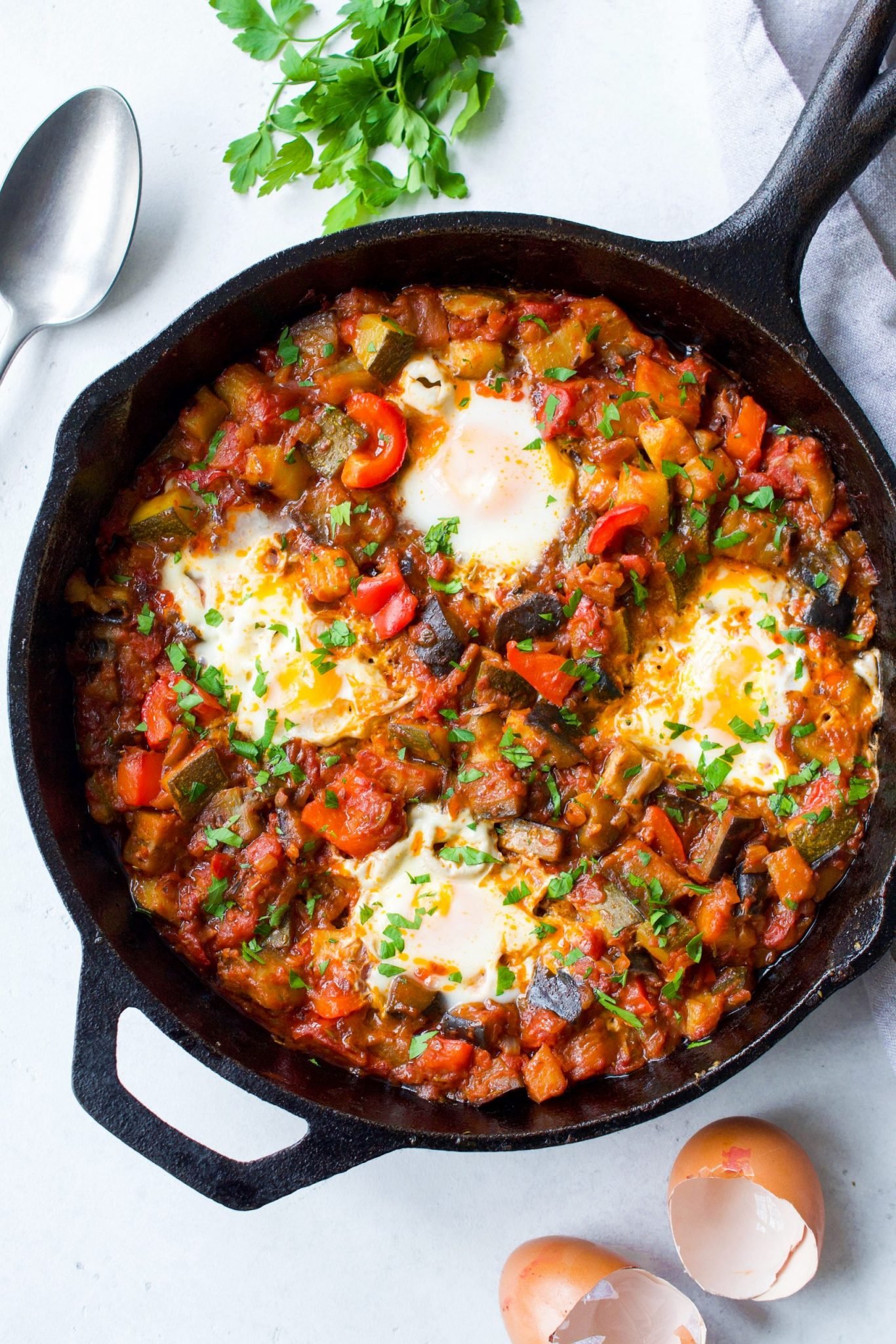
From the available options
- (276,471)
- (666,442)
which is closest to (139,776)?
(276,471)

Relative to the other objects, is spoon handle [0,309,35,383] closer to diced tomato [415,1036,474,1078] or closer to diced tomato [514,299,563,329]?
diced tomato [514,299,563,329]

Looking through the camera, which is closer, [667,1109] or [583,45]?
[667,1109]

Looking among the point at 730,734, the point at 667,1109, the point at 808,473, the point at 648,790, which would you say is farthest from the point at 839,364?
the point at 667,1109

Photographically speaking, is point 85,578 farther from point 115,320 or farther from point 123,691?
point 115,320

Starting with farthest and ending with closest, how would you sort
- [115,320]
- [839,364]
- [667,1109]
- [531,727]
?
[115,320], [839,364], [531,727], [667,1109]

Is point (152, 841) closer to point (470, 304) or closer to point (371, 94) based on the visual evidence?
point (470, 304)

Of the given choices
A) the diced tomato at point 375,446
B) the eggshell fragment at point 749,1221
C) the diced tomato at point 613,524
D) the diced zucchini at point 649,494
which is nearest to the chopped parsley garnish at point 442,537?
the diced tomato at point 375,446

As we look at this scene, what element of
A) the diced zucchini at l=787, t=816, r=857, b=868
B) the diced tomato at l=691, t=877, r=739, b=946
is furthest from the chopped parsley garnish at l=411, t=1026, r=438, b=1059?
the diced zucchini at l=787, t=816, r=857, b=868

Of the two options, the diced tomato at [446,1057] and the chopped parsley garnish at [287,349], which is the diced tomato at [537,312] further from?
the diced tomato at [446,1057]
